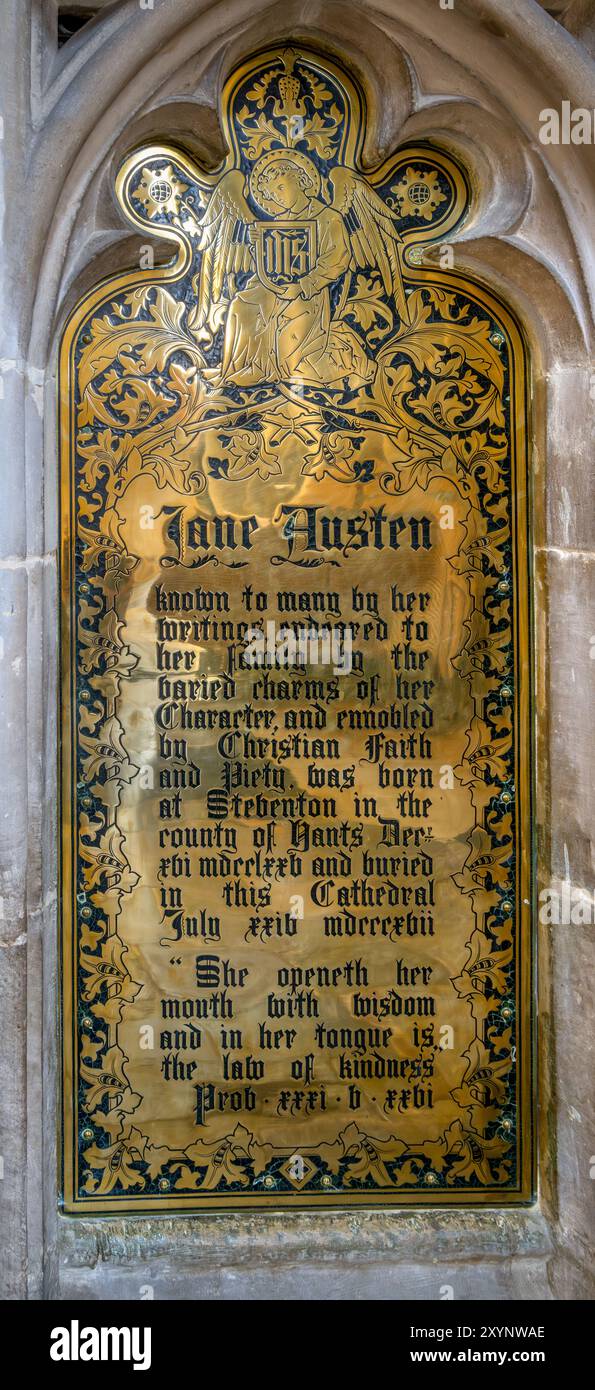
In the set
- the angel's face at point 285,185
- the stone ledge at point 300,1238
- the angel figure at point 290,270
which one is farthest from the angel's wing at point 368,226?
the stone ledge at point 300,1238

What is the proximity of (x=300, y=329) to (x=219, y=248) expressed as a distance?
0.31m

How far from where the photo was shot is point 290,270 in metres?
2.99

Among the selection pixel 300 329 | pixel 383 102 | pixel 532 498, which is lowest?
pixel 532 498

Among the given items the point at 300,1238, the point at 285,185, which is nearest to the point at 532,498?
the point at 285,185

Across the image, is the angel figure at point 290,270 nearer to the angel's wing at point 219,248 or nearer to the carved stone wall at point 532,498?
the angel's wing at point 219,248

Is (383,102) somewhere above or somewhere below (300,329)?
above

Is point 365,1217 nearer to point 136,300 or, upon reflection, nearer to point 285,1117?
point 285,1117

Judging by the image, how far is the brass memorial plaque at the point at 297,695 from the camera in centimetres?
298

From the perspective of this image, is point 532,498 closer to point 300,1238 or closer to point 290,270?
point 290,270

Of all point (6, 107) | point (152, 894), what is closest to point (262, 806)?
point (152, 894)

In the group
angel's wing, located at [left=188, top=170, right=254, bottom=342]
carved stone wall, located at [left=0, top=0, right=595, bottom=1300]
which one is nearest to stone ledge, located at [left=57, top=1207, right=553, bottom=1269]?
carved stone wall, located at [left=0, top=0, right=595, bottom=1300]

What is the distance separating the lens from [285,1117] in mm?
3045

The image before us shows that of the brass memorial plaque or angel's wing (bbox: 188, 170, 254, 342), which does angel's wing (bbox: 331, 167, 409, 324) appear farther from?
angel's wing (bbox: 188, 170, 254, 342)

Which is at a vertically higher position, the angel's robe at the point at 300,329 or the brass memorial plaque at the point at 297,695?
the angel's robe at the point at 300,329
